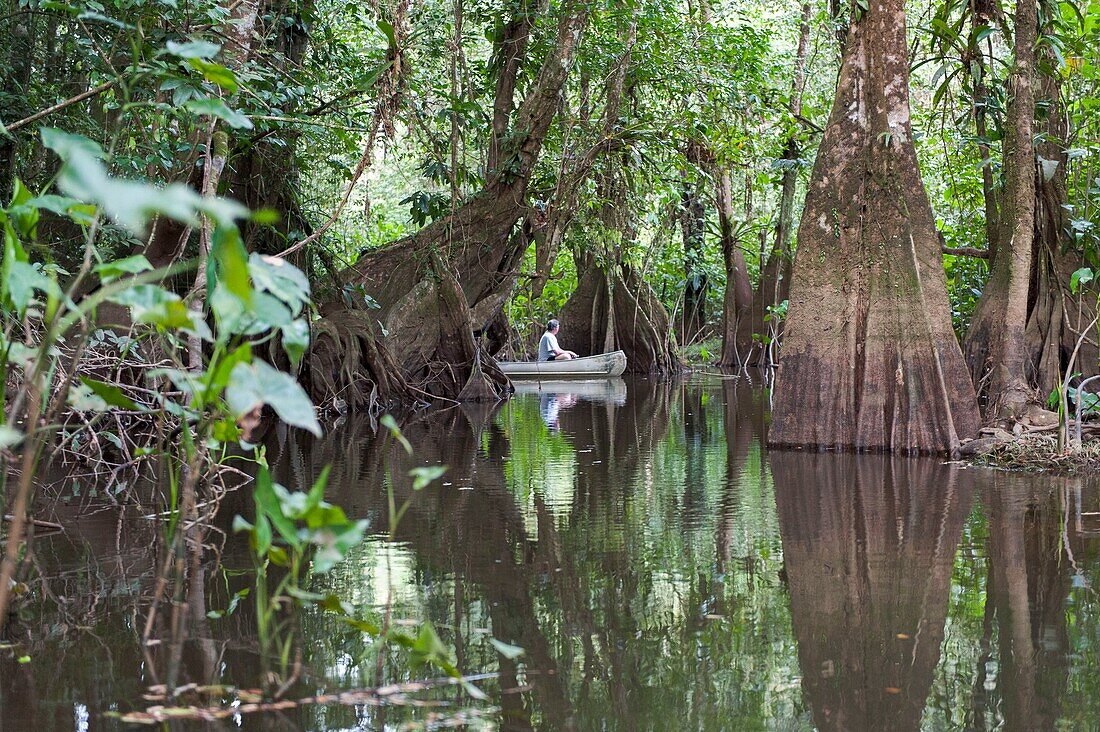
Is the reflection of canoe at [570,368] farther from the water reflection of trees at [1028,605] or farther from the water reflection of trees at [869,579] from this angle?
the water reflection of trees at [1028,605]

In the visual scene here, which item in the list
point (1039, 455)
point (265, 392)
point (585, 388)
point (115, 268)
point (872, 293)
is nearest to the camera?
point (265, 392)

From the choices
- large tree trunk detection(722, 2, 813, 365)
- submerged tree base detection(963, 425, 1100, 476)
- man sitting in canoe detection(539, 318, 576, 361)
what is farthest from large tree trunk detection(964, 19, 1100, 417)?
man sitting in canoe detection(539, 318, 576, 361)

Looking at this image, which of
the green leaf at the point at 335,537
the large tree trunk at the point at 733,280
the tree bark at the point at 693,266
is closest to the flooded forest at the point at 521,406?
the green leaf at the point at 335,537

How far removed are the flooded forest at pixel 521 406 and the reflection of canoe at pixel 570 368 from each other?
0.13 metres

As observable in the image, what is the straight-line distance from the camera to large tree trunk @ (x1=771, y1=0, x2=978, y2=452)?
25.8 ft

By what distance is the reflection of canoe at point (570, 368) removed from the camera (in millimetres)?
19750

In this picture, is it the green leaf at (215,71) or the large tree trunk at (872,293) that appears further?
the large tree trunk at (872,293)

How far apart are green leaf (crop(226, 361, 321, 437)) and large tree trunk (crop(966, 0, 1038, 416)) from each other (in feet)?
23.0

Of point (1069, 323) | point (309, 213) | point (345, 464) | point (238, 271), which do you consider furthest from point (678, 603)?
point (309, 213)

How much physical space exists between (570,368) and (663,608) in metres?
16.2

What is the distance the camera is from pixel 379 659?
3.17 m

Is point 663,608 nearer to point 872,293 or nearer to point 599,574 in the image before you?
point 599,574

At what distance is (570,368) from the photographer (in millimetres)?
20172

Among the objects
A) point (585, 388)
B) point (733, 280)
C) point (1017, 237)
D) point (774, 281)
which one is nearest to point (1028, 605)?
point (1017, 237)
